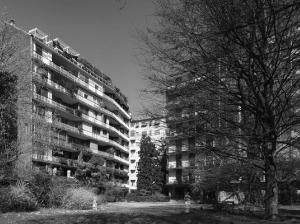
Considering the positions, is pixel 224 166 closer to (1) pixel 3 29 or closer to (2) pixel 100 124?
(1) pixel 3 29

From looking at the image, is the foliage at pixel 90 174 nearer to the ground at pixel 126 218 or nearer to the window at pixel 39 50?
the window at pixel 39 50

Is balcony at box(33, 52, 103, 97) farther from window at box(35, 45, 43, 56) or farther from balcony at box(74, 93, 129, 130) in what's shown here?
balcony at box(74, 93, 129, 130)

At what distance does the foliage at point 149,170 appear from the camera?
2563 inches

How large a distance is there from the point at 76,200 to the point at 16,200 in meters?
4.67

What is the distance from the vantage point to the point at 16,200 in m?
17.4

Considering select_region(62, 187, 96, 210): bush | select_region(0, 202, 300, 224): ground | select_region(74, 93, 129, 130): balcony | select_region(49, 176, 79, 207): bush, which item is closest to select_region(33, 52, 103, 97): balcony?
select_region(74, 93, 129, 130): balcony

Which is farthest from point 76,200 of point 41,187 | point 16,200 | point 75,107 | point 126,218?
point 75,107

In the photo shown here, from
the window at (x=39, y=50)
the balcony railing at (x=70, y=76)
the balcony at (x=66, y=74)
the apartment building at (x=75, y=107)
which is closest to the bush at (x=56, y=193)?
the apartment building at (x=75, y=107)

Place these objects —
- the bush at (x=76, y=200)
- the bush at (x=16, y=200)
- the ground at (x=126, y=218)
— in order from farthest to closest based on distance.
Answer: the bush at (x=76, y=200)
the bush at (x=16, y=200)
the ground at (x=126, y=218)

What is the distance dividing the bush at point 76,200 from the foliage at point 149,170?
1675 inches

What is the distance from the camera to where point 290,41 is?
30.5 ft

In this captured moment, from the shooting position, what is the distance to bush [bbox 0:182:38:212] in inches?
671

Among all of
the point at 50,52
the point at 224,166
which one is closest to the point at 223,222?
the point at 224,166

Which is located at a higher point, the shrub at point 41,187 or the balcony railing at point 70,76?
the balcony railing at point 70,76
